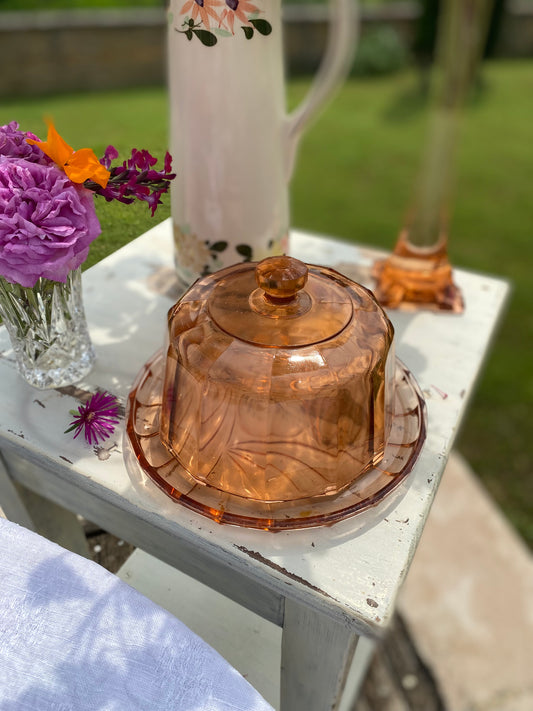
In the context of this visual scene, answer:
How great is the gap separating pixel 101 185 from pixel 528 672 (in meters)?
1.08

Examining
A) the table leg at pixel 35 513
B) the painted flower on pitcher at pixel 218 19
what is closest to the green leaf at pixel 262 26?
the painted flower on pitcher at pixel 218 19

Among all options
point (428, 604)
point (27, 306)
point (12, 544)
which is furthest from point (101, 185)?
point (428, 604)

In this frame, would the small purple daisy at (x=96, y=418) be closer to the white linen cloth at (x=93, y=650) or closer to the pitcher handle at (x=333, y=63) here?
the white linen cloth at (x=93, y=650)

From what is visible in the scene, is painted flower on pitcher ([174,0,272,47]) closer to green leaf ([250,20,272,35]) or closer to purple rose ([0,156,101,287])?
green leaf ([250,20,272,35])

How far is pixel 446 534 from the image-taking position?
1239mm

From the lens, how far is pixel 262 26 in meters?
0.57

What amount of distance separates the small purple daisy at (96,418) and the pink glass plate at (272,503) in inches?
1.0

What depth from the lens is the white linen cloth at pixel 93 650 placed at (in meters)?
0.39

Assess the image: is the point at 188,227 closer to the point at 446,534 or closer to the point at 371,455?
the point at 371,455

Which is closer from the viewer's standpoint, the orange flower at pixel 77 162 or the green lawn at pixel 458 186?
the orange flower at pixel 77 162

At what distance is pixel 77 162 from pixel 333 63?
0.30 m

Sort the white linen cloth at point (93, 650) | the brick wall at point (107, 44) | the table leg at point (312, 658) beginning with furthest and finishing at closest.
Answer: the brick wall at point (107, 44)
the table leg at point (312, 658)
the white linen cloth at point (93, 650)

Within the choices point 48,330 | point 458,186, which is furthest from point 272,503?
point 458,186

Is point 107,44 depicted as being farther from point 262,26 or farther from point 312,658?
point 312,658
